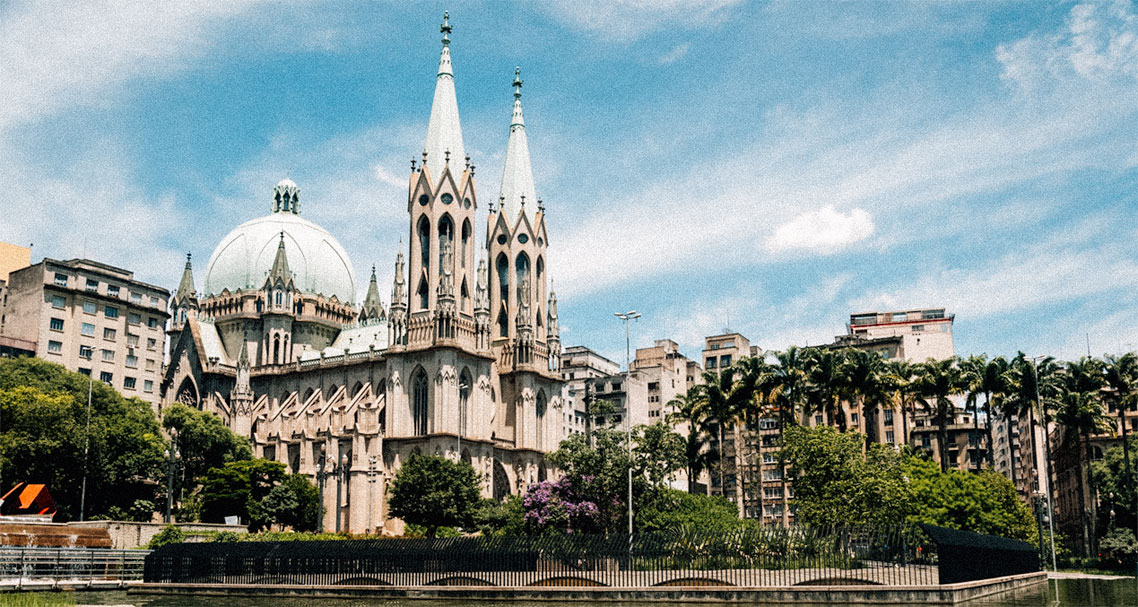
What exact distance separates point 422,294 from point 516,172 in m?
21.7

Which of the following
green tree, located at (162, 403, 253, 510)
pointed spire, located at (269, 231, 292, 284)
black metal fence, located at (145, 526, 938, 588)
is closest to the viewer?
black metal fence, located at (145, 526, 938, 588)

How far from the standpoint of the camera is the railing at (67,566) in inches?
1624

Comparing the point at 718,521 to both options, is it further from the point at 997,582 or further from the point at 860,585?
the point at 860,585

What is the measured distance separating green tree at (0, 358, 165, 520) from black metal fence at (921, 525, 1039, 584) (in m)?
57.7

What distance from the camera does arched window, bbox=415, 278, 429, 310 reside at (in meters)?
96.6

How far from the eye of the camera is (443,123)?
106000 millimetres

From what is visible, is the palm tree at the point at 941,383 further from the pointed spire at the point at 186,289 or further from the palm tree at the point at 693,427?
the pointed spire at the point at 186,289

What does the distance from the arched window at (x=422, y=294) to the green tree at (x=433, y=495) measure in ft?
70.6

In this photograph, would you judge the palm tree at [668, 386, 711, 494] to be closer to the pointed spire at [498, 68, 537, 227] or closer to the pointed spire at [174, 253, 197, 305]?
the pointed spire at [498, 68, 537, 227]

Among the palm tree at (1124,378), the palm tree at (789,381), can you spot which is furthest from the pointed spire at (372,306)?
the palm tree at (1124,378)

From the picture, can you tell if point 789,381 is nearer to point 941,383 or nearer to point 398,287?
point 941,383

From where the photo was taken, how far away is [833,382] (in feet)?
228

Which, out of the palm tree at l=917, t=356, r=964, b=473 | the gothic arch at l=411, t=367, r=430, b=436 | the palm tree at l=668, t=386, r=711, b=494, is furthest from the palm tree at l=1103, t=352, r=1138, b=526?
the gothic arch at l=411, t=367, r=430, b=436

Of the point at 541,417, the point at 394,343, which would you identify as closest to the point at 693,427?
the point at 541,417
